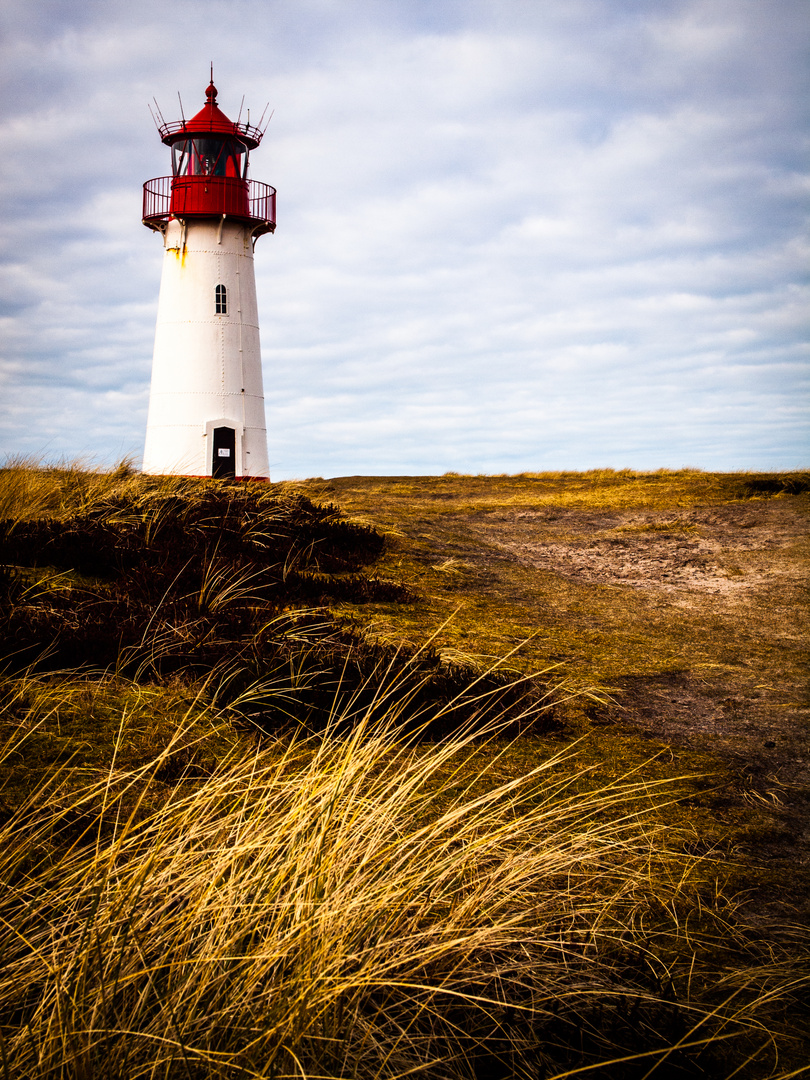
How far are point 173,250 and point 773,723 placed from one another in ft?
67.0

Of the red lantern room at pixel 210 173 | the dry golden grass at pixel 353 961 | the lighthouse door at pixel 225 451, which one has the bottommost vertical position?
the dry golden grass at pixel 353 961

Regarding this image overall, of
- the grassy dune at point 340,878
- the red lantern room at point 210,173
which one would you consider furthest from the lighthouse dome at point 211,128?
the grassy dune at point 340,878

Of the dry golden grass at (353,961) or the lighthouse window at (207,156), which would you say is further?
the lighthouse window at (207,156)

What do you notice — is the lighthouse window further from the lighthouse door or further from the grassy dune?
the grassy dune

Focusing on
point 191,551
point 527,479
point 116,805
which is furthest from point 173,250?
point 116,805

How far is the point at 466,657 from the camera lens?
17.0 ft

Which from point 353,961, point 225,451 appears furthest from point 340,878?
point 225,451

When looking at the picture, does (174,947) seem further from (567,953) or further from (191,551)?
(191,551)

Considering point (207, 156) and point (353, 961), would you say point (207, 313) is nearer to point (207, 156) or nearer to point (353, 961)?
point (207, 156)

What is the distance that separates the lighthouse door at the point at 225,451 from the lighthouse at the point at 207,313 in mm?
27

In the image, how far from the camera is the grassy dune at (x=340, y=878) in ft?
6.26

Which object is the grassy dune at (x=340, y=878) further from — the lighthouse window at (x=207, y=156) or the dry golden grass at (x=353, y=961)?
the lighthouse window at (x=207, y=156)

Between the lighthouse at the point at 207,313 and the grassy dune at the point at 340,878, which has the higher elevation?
the lighthouse at the point at 207,313

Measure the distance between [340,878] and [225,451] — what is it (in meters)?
19.1
